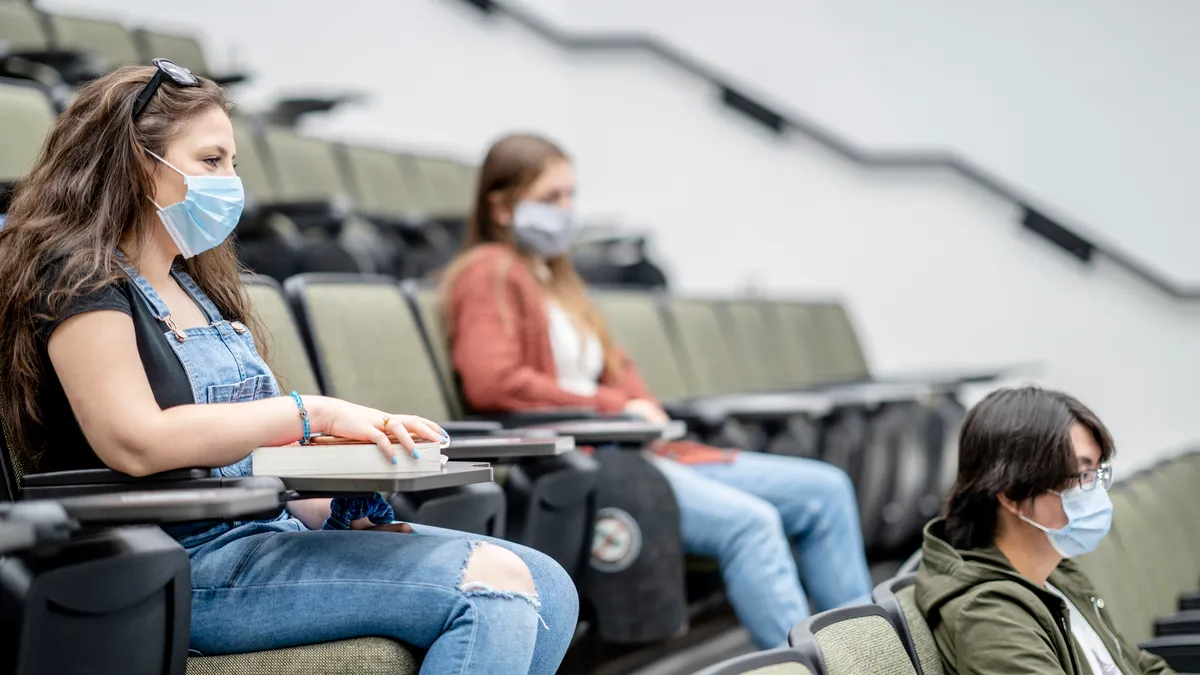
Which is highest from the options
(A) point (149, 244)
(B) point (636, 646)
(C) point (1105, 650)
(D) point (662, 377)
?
(A) point (149, 244)

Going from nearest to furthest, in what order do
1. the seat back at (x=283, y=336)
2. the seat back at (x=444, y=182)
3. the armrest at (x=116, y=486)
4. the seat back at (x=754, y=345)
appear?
the armrest at (x=116, y=486) → the seat back at (x=283, y=336) → the seat back at (x=754, y=345) → the seat back at (x=444, y=182)

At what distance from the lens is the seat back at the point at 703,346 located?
79.6 inches

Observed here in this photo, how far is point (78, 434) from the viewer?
735mm

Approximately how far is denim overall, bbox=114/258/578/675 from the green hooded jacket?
0.32 metres

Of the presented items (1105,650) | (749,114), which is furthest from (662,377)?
(749,114)

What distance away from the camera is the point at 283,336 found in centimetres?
109

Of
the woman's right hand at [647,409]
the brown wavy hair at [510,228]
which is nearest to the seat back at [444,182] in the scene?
the brown wavy hair at [510,228]

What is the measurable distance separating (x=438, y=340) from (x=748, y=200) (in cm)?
220

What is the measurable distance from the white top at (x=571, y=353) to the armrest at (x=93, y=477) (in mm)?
753

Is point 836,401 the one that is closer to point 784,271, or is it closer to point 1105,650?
point 1105,650

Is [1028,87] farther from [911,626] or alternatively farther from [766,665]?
[766,665]

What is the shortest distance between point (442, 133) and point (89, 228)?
9.22ft

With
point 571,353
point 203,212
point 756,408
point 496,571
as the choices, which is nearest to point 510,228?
point 571,353

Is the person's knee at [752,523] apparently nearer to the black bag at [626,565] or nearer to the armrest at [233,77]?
the black bag at [626,565]
